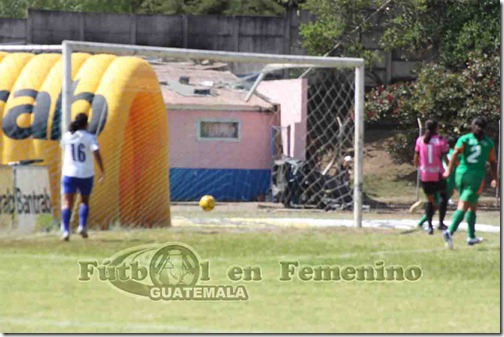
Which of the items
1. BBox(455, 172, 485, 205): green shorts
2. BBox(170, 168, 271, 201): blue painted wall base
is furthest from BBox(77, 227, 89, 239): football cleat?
BBox(170, 168, 271, 201): blue painted wall base

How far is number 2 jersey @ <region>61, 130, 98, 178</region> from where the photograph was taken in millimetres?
18609

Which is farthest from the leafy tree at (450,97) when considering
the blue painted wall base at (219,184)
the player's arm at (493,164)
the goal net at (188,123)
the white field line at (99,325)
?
the white field line at (99,325)

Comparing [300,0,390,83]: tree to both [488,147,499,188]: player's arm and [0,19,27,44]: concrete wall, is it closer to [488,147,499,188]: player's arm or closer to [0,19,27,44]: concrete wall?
[0,19,27,44]: concrete wall

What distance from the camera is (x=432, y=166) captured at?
66.9ft

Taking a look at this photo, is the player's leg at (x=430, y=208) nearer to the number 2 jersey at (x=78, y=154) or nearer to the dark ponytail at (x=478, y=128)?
the dark ponytail at (x=478, y=128)

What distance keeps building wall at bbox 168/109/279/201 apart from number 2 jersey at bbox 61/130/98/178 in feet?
47.8

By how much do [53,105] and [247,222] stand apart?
4953 millimetres

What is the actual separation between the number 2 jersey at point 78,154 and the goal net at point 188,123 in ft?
0.29

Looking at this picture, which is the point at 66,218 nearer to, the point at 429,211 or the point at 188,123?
the point at 429,211

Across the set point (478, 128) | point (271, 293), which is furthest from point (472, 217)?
point (271, 293)

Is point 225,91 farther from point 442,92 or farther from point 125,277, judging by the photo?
point 125,277

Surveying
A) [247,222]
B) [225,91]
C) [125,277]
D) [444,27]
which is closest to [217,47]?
[225,91]

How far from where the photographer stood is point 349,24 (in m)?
36.1

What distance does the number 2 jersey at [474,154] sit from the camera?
17891mm
